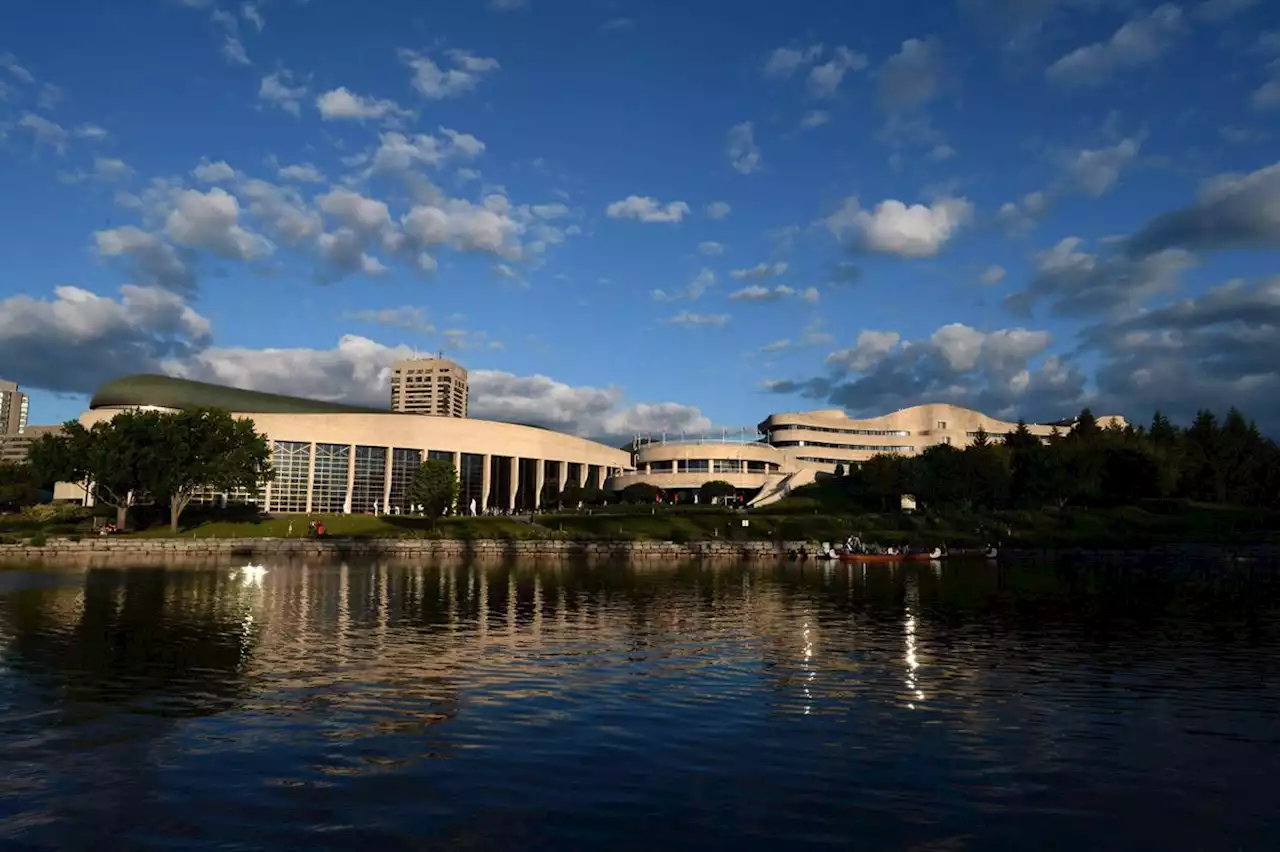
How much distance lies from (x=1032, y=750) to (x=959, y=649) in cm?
1601

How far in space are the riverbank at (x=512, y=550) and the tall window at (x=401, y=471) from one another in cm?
6382

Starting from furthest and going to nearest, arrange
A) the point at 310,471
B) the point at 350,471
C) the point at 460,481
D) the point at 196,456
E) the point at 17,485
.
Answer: the point at 460,481
the point at 17,485
the point at 350,471
the point at 310,471
the point at 196,456

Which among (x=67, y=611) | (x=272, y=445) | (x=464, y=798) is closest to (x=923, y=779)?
(x=464, y=798)

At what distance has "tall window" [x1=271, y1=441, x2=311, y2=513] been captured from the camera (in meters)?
165

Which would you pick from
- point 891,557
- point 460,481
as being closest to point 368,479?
point 460,481

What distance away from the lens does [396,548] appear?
354 ft

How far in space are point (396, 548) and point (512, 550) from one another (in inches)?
545

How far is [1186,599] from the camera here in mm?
59688

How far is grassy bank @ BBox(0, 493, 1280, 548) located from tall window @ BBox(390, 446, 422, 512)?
29970 mm

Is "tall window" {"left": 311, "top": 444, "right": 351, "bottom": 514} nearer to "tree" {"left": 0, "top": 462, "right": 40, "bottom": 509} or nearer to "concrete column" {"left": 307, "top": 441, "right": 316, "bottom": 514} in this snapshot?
"concrete column" {"left": 307, "top": 441, "right": 316, "bottom": 514}

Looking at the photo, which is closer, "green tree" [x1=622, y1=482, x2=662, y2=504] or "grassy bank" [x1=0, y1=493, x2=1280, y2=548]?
"grassy bank" [x1=0, y1=493, x2=1280, y2=548]

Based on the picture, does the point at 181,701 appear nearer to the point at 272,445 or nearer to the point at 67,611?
the point at 67,611

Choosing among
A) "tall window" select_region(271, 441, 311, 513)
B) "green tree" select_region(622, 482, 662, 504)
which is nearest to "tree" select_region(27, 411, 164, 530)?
"tall window" select_region(271, 441, 311, 513)

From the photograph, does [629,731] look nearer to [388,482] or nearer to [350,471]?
[350,471]
